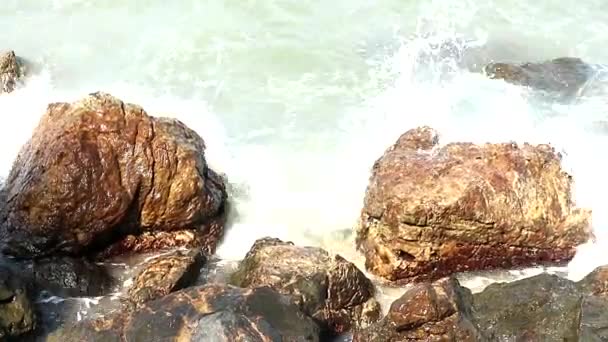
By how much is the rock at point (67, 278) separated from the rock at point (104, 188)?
0.75 ft

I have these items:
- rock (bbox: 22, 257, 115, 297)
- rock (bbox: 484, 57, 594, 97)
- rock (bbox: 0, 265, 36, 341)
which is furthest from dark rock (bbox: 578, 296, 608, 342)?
rock (bbox: 484, 57, 594, 97)

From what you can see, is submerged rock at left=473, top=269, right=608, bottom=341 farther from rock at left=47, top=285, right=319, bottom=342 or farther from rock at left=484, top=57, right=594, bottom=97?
rock at left=484, top=57, right=594, bottom=97

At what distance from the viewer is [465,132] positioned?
11852mm

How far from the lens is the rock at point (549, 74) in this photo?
13586mm

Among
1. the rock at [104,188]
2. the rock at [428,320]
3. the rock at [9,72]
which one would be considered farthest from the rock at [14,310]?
the rock at [9,72]

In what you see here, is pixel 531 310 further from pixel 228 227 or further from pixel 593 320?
pixel 228 227

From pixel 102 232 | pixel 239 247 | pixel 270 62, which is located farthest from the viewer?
pixel 270 62

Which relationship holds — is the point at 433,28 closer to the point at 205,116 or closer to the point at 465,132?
the point at 465,132

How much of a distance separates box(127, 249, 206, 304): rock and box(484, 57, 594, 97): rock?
7384mm

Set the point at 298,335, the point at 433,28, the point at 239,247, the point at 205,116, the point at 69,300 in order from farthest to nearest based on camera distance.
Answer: the point at 433,28 → the point at 205,116 → the point at 239,247 → the point at 69,300 → the point at 298,335

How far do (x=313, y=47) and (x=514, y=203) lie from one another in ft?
22.6

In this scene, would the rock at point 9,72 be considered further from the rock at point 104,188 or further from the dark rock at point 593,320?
the dark rock at point 593,320

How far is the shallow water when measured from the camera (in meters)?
10.9

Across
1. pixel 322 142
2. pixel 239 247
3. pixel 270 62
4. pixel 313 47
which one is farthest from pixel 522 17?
pixel 239 247
